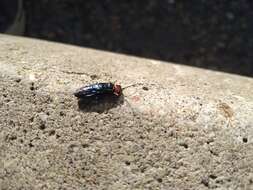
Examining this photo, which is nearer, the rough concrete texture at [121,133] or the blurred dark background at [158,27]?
the rough concrete texture at [121,133]

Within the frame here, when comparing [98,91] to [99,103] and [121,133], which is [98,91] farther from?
[121,133]

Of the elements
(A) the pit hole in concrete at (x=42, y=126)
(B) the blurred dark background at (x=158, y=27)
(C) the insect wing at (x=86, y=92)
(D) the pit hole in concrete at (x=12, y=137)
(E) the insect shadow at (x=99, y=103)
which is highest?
(B) the blurred dark background at (x=158, y=27)

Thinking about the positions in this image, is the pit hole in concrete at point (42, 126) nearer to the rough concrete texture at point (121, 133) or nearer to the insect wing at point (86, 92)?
the rough concrete texture at point (121, 133)

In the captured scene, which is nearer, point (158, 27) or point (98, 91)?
point (98, 91)

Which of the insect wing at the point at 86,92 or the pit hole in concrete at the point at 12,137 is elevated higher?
the insect wing at the point at 86,92

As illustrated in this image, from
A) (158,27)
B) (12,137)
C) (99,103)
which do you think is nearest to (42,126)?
(12,137)

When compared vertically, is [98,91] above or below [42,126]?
above

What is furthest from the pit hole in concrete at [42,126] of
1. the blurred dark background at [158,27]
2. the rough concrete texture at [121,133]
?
the blurred dark background at [158,27]

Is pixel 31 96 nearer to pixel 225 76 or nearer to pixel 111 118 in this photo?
pixel 111 118
